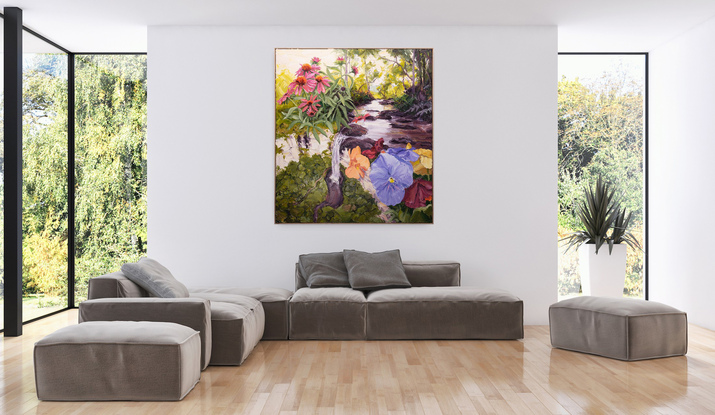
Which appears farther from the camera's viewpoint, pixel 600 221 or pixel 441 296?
pixel 600 221

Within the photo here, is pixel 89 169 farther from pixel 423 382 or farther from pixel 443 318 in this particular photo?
pixel 423 382

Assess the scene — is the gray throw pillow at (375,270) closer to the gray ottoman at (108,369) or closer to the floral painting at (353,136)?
the floral painting at (353,136)

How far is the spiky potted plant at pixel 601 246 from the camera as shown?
6371 millimetres

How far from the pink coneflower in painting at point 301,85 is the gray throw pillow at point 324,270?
69.5 inches

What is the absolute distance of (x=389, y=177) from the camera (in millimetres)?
6453

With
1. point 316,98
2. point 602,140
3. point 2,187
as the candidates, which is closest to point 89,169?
point 2,187

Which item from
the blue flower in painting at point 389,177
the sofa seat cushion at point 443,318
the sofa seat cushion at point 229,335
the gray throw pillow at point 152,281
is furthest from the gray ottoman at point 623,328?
the gray throw pillow at point 152,281

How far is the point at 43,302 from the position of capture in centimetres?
666

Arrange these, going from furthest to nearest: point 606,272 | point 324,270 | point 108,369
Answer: point 606,272 < point 324,270 < point 108,369

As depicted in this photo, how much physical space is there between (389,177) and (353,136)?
0.58m

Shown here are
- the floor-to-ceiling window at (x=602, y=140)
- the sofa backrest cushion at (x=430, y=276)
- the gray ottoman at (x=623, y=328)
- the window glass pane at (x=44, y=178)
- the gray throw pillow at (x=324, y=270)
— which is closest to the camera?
the gray ottoman at (x=623, y=328)

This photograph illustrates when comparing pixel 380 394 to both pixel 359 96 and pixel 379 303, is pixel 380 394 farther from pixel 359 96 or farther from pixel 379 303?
pixel 359 96

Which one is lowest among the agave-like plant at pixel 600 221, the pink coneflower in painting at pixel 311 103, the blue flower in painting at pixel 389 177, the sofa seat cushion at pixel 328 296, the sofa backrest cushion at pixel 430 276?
the sofa seat cushion at pixel 328 296

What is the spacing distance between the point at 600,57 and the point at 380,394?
17.7 ft
